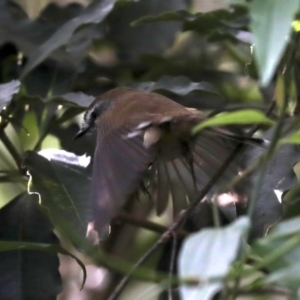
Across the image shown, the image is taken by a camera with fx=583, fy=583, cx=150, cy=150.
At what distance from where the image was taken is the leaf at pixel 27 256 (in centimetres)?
99

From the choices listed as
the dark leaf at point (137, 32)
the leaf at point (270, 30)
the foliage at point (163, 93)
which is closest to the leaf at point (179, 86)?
the foliage at point (163, 93)

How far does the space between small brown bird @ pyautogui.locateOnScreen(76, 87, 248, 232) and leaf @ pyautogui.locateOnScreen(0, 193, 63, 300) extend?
0.16 metres

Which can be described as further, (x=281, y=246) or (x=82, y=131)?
(x=82, y=131)

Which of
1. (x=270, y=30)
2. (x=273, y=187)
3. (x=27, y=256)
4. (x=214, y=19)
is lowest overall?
(x=27, y=256)

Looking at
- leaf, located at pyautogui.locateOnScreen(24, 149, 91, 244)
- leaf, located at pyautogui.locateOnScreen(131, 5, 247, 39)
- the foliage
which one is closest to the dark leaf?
the foliage

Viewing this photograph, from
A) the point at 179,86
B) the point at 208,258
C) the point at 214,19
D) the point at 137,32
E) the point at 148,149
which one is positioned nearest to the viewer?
the point at 208,258

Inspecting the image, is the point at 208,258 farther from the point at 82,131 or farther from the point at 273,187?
the point at 82,131

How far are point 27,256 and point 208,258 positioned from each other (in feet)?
2.25

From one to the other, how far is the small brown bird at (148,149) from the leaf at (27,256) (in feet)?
0.54

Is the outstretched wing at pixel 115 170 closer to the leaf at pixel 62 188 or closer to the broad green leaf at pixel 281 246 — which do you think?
the leaf at pixel 62 188

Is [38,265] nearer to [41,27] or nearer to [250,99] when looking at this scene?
[41,27]

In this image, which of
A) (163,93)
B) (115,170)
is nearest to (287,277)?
(115,170)

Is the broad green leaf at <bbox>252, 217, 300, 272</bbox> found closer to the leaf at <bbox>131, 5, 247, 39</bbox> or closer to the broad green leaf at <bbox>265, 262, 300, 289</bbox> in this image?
the broad green leaf at <bbox>265, 262, 300, 289</bbox>

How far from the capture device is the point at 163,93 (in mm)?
1311
